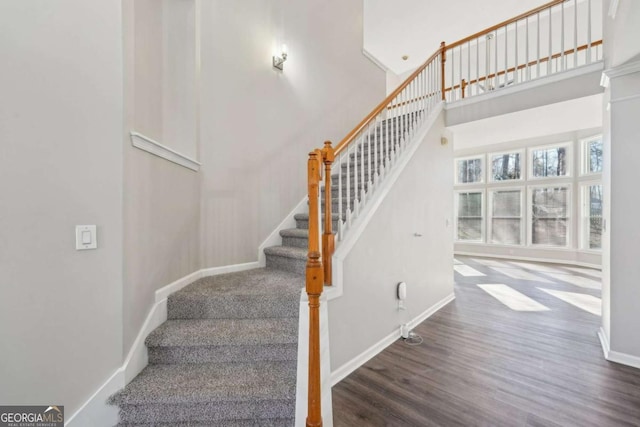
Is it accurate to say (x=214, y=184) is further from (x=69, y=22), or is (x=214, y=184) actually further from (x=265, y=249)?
(x=69, y=22)

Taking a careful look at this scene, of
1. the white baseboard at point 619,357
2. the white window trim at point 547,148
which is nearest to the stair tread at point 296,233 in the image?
the white baseboard at point 619,357

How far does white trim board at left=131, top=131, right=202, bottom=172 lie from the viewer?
5.59ft

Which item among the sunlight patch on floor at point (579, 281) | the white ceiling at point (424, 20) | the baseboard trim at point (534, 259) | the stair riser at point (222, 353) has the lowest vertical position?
the sunlight patch on floor at point (579, 281)

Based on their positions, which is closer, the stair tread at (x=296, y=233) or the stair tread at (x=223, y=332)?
the stair tread at (x=223, y=332)

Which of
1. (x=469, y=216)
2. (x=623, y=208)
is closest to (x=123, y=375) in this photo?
(x=623, y=208)

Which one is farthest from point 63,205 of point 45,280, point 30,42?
point 30,42

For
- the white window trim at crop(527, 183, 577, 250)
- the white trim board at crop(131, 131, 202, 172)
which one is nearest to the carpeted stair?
the white trim board at crop(131, 131, 202, 172)

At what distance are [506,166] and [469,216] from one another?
1.62m

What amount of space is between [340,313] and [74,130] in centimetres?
197

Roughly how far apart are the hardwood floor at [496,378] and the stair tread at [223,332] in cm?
58

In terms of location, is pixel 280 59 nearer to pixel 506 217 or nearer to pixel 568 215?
pixel 506 217

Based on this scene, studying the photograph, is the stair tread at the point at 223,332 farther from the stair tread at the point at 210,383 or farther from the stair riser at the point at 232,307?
the stair tread at the point at 210,383

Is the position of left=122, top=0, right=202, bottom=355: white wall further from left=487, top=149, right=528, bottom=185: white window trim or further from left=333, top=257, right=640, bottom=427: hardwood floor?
left=487, top=149, right=528, bottom=185: white window trim

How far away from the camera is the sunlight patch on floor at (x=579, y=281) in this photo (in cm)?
450
